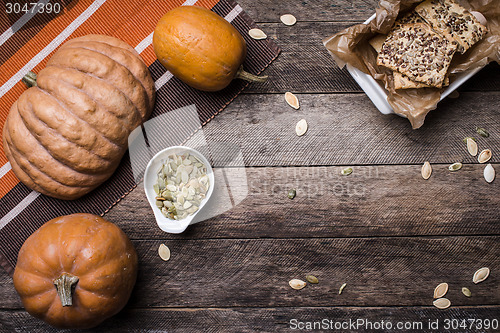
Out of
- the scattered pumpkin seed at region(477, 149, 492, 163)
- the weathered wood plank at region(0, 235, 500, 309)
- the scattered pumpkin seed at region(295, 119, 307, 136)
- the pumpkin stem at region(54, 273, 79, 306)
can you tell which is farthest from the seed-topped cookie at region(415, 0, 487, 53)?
the pumpkin stem at region(54, 273, 79, 306)

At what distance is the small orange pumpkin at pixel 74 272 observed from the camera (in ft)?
3.61

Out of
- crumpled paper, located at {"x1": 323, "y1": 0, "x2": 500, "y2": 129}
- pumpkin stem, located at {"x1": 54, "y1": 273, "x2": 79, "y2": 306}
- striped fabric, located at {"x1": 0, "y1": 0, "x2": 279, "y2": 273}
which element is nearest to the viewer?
pumpkin stem, located at {"x1": 54, "y1": 273, "x2": 79, "y2": 306}

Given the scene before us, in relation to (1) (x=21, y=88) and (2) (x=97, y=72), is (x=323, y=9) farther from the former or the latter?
(1) (x=21, y=88)

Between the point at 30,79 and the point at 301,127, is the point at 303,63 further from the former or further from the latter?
the point at 30,79

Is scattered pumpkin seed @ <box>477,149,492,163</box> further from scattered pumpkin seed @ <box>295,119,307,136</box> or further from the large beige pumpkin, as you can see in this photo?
the large beige pumpkin

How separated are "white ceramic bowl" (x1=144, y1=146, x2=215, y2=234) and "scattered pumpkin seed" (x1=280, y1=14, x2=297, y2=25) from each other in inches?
21.2

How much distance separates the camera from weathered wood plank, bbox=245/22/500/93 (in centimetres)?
132

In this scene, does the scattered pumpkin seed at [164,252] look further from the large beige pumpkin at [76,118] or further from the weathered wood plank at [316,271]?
the large beige pumpkin at [76,118]

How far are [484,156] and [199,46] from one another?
3.34 ft

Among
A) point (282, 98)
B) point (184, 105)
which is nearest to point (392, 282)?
point (282, 98)

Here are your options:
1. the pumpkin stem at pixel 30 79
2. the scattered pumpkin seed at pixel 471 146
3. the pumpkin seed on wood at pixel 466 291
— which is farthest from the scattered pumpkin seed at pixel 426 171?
the pumpkin stem at pixel 30 79

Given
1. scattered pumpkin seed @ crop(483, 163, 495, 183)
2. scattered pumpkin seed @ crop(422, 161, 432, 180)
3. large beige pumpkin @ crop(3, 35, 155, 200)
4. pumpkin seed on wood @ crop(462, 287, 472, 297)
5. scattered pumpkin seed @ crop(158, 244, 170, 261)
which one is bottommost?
pumpkin seed on wood @ crop(462, 287, 472, 297)

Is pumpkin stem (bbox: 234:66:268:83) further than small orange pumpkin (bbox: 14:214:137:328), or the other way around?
pumpkin stem (bbox: 234:66:268:83)

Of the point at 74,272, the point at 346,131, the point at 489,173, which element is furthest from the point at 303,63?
the point at 74,272
